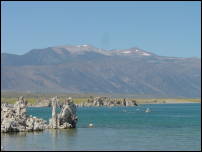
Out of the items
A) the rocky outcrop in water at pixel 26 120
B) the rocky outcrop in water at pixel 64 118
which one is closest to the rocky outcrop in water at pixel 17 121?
the rocky outcrop in water at pixel 26 120

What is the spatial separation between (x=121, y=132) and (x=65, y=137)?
549 inches

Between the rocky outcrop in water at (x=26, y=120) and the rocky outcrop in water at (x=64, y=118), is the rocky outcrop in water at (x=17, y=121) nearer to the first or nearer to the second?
the rocky outcrop in water at (x=26, y=120)

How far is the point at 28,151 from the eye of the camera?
70125 millimetres

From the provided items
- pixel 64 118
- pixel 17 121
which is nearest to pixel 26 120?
pixel 17 121

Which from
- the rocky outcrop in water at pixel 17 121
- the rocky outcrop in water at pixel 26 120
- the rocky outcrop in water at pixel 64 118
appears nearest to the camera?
the rocky outcrop in water at pixel 17 121

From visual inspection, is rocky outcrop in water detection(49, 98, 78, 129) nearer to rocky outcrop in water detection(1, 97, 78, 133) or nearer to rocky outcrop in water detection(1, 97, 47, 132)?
rocky outcrop in water detection(1, 97, 78, 133)

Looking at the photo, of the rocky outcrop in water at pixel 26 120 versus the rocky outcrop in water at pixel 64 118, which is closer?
the rocky outcrop in water at pixel 26 120

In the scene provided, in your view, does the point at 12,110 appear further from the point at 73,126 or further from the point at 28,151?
the point at 28,151

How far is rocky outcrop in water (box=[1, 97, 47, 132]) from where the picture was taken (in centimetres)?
9825

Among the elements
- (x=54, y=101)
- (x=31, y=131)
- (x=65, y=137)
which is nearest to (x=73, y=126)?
(x=54, y=101)

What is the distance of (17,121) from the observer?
101750mm

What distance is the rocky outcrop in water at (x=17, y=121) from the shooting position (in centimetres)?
9825

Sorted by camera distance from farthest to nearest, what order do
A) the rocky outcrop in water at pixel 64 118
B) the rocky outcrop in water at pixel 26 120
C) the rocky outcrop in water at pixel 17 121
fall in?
the rocky outcrop in water at pixel 64 118
the rocky outcrop in water at pixel 26 120
the rocky outcrop in water at pixel 17 121

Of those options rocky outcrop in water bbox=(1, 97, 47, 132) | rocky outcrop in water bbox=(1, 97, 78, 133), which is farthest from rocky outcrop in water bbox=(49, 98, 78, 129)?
rocky outcrop in water bbox=(1, 97, 47, 132)
